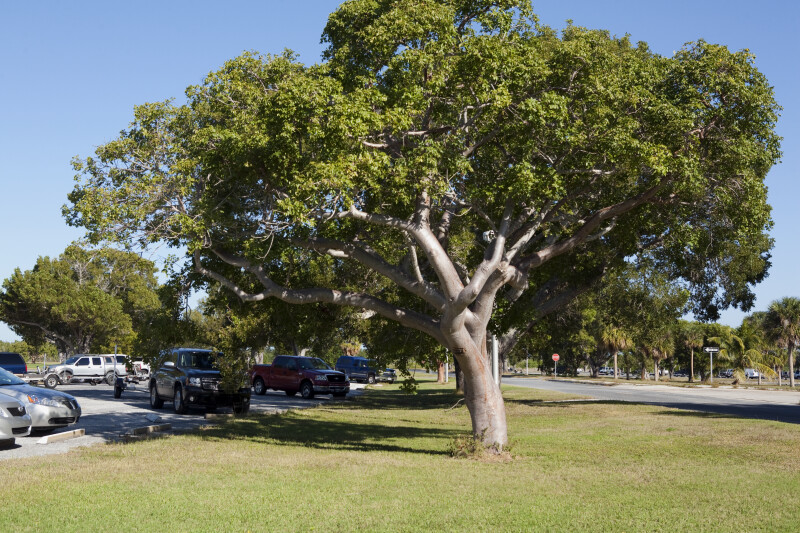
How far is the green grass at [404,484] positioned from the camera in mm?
7828

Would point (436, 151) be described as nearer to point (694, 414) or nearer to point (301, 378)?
point (694, 414)

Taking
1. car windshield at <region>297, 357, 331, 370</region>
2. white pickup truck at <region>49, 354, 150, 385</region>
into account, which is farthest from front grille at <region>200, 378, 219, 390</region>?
white pickup truck at <region>49, 354, 150, 385</region>

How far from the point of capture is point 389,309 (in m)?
14.1

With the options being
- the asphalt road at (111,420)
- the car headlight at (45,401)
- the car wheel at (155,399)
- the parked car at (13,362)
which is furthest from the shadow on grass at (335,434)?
the parked car at (13,362)

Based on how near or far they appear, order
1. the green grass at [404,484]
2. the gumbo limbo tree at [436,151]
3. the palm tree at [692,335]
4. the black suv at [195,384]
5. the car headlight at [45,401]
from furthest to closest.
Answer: the palm tree at [692,335] → the black suv at [195,384] → the car headlight at [45,401] → the gumbo limbo tree at [436,151] → the green grass at [404,484]

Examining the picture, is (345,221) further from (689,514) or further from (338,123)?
(689,514)

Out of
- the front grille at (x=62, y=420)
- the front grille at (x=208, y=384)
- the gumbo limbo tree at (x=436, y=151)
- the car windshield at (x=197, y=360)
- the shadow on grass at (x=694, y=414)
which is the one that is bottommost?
the shadow on grass at (x=694, y=414)

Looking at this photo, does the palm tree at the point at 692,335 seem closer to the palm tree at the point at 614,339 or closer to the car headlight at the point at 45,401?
the palm tree at the point at 614,339

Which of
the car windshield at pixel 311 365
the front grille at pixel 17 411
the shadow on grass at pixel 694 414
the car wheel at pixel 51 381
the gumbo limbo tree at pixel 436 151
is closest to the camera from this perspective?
the gumbo limbo tree at pixel 436 151

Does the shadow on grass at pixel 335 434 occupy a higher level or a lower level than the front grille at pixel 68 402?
lower

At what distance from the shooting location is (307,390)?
33750mm

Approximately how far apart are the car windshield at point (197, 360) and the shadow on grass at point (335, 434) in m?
2.42

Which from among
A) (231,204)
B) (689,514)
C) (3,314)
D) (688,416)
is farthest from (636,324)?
(3,314)

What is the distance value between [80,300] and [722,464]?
181 ft
